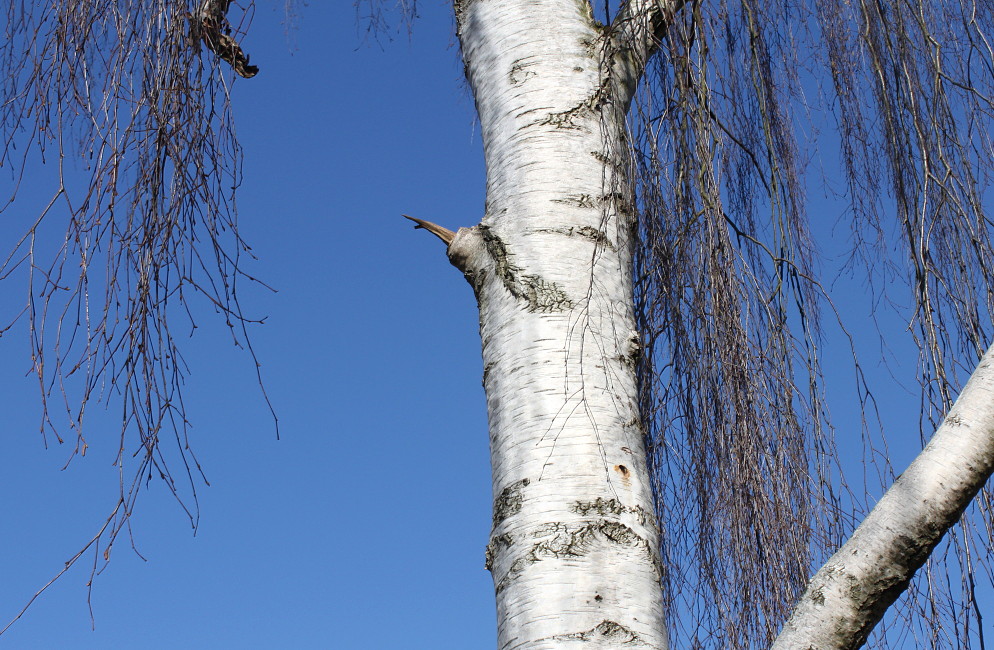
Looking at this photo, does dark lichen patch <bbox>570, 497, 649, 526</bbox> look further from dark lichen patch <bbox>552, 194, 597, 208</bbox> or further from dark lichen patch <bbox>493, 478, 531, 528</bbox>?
dark lichen patch <bbox>552, 194, 597, 208</bbox>

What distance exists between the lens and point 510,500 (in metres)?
1.49

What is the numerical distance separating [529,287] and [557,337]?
11cm

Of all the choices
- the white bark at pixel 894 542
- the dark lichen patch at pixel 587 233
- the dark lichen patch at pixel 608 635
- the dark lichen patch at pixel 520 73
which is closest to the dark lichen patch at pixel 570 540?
the dark lichen patch at pixel 608 635

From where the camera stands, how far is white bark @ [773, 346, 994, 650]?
1.25 metres

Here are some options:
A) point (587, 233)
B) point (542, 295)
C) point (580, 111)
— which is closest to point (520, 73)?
point (580, 111)

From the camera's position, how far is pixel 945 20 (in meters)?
1.93

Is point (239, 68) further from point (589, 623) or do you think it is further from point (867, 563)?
point (867, 563)

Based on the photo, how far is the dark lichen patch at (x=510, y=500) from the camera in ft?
4.83

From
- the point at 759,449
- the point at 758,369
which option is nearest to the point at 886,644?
the point at 759,449

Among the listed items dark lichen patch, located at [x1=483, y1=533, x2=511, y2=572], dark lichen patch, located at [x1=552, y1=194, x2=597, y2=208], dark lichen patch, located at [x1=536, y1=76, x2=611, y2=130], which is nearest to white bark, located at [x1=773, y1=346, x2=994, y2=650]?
dark lichen patch, located at [x1=483, y1=533, x2=511, y2=572]

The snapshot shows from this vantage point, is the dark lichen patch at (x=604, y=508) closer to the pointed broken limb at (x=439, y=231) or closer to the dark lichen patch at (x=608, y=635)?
the dark lichen patch at (x=608, y=635)

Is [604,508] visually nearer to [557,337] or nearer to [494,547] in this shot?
[494,547]

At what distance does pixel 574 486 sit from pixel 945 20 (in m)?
1.21

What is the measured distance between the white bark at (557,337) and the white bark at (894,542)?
0.77 ft
